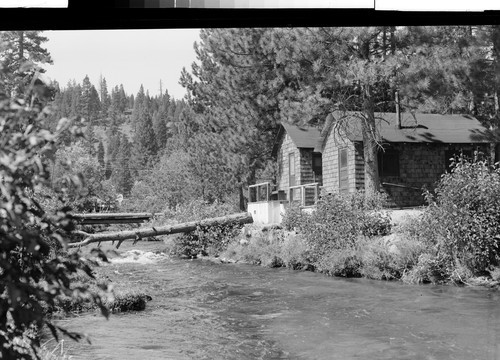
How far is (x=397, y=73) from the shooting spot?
835 cm

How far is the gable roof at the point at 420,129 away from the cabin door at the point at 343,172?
0.32m

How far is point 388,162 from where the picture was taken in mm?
11219

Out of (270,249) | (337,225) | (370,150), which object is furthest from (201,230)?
(370,150)

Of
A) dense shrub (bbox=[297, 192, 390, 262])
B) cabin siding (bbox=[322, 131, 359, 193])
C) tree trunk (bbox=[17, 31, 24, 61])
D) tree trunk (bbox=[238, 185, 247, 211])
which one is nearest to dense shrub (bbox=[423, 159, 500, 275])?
dense shrub (bbox=[297, 192, 390, 262])

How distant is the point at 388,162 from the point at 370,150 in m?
0.40

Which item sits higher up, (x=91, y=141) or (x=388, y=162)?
(x=388, y=162)

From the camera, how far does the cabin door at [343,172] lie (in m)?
10.5

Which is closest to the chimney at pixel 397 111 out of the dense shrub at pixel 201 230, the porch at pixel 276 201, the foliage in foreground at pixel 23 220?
the porch at pixel 276 201

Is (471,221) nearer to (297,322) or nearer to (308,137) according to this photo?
(297,322)

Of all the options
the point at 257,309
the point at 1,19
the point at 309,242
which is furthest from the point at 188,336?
the point at 309,242

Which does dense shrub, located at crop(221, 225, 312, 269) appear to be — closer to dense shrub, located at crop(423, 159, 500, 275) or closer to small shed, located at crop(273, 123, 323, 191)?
small shed, located at crop(273, 123, 323, 191)

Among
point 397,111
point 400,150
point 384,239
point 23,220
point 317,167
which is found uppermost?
point 397,111

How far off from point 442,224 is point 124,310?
13.0 ft

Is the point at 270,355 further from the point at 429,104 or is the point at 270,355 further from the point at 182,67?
the point at 429,104
